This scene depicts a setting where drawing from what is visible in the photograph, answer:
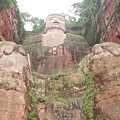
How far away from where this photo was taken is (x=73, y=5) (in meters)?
30.3

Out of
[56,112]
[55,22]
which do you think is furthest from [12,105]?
[55,22]

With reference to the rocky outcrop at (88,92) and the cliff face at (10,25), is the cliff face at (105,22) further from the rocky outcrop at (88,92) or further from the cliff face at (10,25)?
the cliff face at (10,25)

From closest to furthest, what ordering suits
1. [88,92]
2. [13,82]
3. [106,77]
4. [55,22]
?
[13,82] → [106,77] → [88,92] → [55,22]

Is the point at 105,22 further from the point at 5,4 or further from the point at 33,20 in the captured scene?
the point at 33,20

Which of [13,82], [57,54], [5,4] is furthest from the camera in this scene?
[57,54]

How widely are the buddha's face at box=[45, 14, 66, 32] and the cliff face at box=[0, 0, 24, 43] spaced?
2945 mm

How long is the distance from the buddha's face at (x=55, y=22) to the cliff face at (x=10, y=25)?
2.95 m

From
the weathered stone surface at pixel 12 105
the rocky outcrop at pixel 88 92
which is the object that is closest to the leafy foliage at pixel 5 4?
the rocky outcrop at pixel 88 92

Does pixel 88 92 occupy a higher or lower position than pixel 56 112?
higher

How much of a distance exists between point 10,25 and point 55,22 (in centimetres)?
608

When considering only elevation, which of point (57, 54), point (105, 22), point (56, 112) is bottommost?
point (56, 112)

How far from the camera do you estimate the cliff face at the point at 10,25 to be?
57.7 feet

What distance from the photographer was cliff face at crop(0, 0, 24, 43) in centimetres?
1758

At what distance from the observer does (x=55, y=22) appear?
23.7 m
